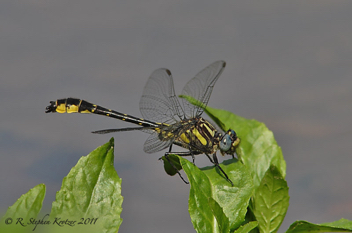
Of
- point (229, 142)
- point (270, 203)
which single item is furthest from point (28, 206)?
point (229, 142)

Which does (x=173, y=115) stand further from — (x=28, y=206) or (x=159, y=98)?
(x=28, y=206)

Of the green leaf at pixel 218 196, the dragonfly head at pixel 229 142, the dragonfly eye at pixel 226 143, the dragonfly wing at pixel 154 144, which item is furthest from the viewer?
the dragonfly wing at pixel 154 144

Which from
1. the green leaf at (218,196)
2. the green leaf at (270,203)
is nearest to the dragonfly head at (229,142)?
the green leaf at (218,196)

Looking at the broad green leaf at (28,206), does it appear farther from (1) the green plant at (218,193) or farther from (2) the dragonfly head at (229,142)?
(2) the dragonfly head at (229,142)

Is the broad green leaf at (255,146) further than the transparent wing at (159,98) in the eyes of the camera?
No

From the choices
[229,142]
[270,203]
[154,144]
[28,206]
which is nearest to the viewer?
[28,206]

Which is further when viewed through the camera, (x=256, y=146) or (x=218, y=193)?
(x=256, y=146)

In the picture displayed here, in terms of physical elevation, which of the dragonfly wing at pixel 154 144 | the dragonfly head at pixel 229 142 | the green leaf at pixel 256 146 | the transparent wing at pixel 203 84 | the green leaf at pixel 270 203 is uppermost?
the transparent wing at pixel 203 84
